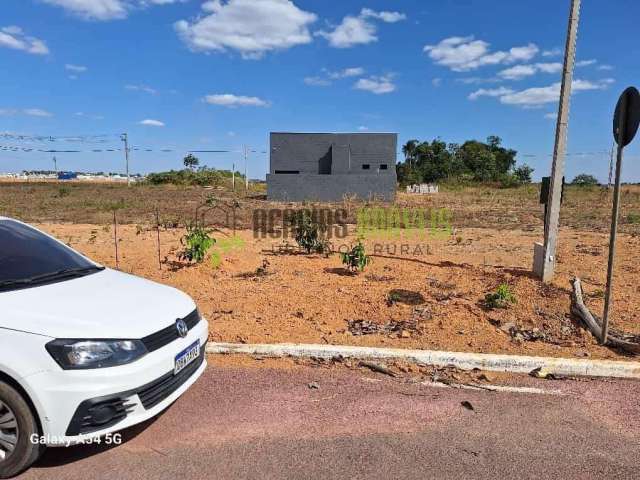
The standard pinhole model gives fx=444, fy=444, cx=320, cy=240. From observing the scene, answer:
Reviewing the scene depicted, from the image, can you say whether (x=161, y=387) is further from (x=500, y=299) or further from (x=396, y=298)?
(x=500, y=299)

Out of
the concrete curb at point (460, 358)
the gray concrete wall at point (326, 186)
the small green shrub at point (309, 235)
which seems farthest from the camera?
the gray concrete wall at point (326, 186)

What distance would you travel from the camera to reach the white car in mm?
2404

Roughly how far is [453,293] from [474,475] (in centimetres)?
347

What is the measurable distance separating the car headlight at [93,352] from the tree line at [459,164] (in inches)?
2157

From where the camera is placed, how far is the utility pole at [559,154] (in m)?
5.83

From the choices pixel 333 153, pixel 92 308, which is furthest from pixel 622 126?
pixel 333 153

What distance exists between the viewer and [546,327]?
16.2 feet

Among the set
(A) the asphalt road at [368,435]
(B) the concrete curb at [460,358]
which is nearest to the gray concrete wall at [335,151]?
(B) the concrete curb at [460,358]

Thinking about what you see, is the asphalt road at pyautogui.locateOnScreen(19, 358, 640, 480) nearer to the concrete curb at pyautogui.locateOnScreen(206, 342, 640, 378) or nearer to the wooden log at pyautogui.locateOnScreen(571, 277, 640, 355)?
the concrete curb at pyautogui.locateOnScreen(206, 342, 640, 378)

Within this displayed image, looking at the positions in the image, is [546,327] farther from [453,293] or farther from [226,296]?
[226,296]

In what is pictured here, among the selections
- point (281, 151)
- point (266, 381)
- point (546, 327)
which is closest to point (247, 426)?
point (266, 381)

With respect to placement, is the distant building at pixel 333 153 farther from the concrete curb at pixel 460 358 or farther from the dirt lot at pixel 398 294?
the concrete curb at pixel 460 358

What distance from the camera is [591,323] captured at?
15.6ft

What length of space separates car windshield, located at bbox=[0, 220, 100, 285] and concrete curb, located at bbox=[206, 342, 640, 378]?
4.94 ft
